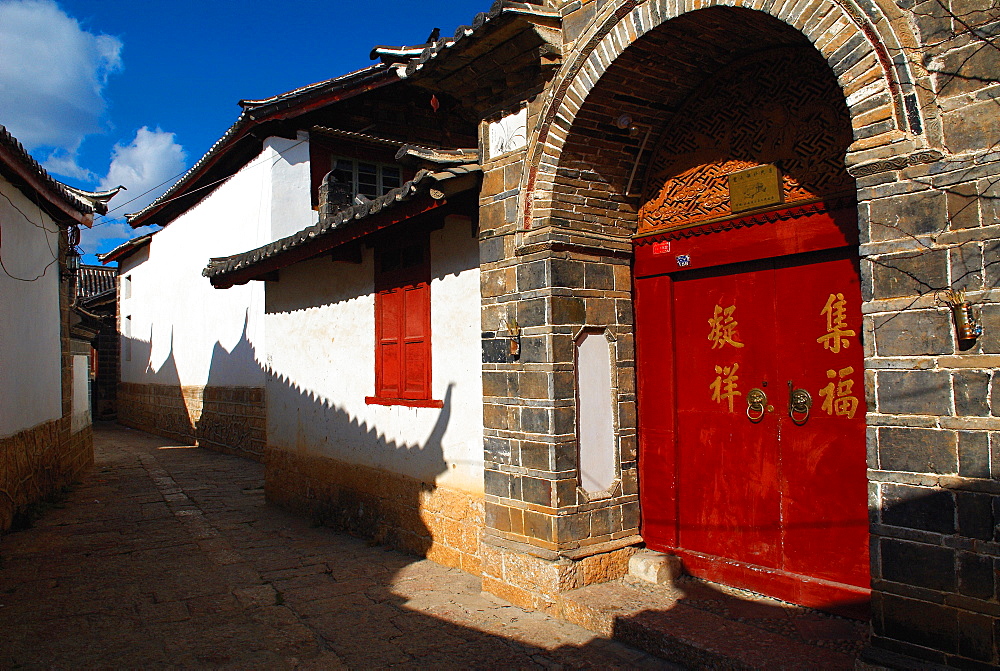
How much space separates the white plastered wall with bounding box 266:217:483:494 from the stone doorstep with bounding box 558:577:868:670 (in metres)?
1.64

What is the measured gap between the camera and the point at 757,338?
446 cm

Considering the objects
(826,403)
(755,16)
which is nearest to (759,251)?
(826,403)

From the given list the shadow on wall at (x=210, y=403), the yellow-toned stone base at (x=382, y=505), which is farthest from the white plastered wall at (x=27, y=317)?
the shadow on wall at (x=210, y=403)

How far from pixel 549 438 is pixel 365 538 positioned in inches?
137

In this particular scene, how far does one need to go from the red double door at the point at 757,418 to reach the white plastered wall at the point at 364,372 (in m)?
1.55

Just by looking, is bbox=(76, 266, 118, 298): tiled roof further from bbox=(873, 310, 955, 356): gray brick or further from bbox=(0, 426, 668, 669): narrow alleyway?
bbox=(873, 310, 955, 356): gray brick

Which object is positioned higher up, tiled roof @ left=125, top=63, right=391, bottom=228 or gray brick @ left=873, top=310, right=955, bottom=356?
tiled roof @ left=125, top=63, right=391, bottom=228

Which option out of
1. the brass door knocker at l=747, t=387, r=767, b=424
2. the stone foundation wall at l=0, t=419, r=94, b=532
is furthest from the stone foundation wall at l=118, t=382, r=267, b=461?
the brass door knocker at l=747, t=387, r=767, b=424

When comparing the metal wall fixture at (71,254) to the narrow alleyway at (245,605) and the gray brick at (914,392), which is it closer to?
the narrow alleyway at (245,605)

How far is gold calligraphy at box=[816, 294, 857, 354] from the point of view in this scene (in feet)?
13.2

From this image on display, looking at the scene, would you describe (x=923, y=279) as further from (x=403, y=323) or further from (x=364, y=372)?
(x=364, y=372)

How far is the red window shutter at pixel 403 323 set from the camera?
21.6ft

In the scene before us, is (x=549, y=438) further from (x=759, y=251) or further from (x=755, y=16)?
(x=755, y=16)

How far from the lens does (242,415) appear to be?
14883mm
